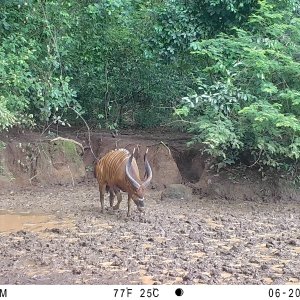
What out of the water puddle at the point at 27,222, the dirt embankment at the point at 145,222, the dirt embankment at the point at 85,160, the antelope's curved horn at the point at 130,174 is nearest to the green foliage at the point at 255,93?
the dirt embankment at the point at 145,222

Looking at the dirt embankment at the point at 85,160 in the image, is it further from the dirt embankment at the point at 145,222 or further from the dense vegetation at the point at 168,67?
the dense vegetation at the point at 168,67

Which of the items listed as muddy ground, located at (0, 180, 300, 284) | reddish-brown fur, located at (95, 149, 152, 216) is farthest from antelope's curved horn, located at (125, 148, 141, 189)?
muddy ground, located at (0, 180, 300, 284)

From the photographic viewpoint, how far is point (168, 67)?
14.7 meters

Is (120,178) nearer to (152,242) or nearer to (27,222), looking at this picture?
(27,222)

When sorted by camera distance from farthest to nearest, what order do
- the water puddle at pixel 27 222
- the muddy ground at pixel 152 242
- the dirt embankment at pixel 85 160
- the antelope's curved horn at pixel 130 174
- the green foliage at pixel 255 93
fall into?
→ the dirt embankment at pixel 85 160
the green foliage at pixel 255 93
the antelope's curved horn at pixel 130 174
the water puddle at pixel 27 222
the muddy ground at pixel 152 242

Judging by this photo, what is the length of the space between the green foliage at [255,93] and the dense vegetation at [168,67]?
21mm

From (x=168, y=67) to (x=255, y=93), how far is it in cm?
382

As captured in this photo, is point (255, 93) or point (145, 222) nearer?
point (145, 222)

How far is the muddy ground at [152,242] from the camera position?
21.3ft

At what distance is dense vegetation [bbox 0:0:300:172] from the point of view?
36.0 feet

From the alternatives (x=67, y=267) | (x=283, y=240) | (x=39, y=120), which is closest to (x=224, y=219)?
(x=283, y=240)

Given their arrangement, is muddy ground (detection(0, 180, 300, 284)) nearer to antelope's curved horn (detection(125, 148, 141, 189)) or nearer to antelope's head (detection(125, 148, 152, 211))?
antelope's head (detection(125, 148, 152, 211))

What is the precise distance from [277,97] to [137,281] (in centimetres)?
590

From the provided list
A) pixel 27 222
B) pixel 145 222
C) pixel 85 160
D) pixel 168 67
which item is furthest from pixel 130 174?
pixel 168 67
